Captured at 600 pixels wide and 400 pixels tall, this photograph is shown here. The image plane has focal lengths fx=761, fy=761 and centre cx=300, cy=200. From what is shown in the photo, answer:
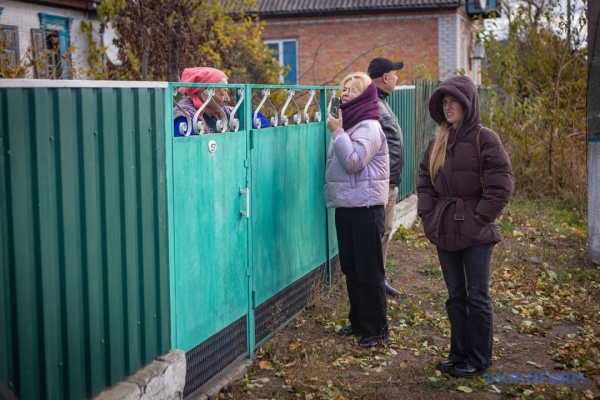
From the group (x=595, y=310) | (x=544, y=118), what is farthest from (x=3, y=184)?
(x=544, y=118)

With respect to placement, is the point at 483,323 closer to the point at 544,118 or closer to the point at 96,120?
the point at 96,120

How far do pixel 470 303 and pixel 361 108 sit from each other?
1539 mm

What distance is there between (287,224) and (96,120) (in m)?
2.65

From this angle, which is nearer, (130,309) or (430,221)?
(130,309)

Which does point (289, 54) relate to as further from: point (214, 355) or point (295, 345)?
point (214, 355)

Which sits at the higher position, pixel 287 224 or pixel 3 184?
pixel 3 184

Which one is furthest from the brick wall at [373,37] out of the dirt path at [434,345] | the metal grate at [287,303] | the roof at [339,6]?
the metal grate at [287,303]

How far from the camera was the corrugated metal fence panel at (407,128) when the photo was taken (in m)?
9.67

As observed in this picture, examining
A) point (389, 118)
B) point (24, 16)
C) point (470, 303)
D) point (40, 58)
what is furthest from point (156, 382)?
point (24, 16)

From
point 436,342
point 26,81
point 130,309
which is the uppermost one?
point 26,81

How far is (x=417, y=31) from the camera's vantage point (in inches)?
959

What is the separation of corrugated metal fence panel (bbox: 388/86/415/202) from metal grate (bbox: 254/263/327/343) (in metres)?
3.45

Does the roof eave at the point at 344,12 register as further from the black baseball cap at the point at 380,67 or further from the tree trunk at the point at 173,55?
the black baseball cap at the point at 380,67

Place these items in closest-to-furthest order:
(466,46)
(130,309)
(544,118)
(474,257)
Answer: (130,309) → (474,257) → (544,118) → (466,46)
